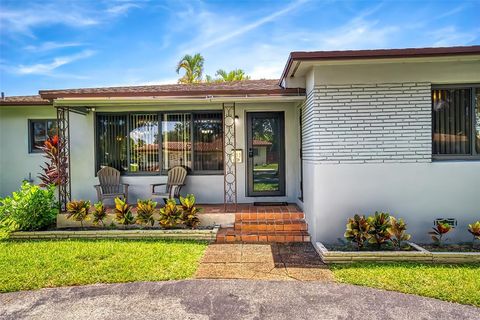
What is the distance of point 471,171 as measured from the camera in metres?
5.08

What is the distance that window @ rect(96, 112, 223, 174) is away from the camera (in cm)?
772

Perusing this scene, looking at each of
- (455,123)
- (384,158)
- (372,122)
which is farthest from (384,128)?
(455,123)

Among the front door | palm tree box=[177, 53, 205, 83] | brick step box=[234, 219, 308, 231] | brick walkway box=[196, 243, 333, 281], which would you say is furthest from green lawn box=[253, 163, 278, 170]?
palm tree box=[177, 53, 205, 83]

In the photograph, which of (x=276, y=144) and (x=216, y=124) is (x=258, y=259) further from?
(x=216, y=124)

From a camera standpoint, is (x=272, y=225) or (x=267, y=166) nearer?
(x=272, y=225)

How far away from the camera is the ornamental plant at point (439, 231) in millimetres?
4691

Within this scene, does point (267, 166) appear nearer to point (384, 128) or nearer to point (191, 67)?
point (384, 128)

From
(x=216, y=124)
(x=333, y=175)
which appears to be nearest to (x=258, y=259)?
(x=333, y=175)

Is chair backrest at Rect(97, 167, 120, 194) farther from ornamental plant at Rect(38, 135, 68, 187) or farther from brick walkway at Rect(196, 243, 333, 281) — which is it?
brick walkway at Rect(196, 243, 333, 281)

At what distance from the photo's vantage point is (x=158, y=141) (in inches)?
305

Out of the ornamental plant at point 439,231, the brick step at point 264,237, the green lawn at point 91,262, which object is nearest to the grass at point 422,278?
the ornamental plant at point 439,231

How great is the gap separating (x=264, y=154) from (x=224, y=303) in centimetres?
474

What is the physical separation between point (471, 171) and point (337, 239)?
256 centimetres

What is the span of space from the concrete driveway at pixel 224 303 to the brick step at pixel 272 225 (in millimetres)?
2032
